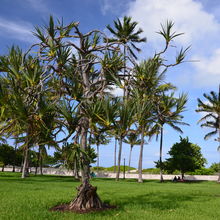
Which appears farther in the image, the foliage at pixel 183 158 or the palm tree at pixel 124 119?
A: the foliage at pixel 183 158

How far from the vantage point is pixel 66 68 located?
23.1ft

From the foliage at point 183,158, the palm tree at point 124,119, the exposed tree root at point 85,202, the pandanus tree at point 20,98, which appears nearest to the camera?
the palm tree at point 124,119

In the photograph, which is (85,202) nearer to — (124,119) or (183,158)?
(124,119)

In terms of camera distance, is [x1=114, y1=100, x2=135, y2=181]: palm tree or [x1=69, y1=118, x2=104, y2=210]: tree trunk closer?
[x1=114, y1=100, x2=135, y2=181]: palm tree

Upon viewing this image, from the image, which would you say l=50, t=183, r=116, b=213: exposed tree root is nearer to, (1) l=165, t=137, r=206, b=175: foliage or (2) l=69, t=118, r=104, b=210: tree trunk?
(2) l=69, t=118, r=104, b=210: tree trunk

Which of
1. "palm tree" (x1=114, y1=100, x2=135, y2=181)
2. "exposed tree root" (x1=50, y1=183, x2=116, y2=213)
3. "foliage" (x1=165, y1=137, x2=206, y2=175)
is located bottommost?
"exposed tree root" (x1=50, y1=183, x2=116, y2=213)

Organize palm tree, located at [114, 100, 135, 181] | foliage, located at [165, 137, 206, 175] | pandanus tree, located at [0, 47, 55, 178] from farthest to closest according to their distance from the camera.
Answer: foliage, located at [165, 137, 206, 175]
pandanus tree, located at [0, 47, 55, 178]
palm tree, located at [114, 100, 135, 181]

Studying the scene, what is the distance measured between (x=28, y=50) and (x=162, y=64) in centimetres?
376

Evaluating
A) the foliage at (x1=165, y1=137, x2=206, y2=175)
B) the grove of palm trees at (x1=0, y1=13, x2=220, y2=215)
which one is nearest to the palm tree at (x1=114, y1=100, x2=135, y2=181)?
the grove of palm trees at (x1=0, y1=13, x2=220, y2=215)

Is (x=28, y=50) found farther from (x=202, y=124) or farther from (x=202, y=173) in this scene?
(x=202, y=173)

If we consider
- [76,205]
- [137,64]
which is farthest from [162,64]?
[76,205]

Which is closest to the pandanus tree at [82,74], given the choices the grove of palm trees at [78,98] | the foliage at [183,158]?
the grove of palm trees at [78,98]

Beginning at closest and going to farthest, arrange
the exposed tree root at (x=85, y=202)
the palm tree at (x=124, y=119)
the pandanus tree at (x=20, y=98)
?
the palm tree at (x=124, y=119) < the pandanus tree at (x=20, y=98) < the exposed tree root at (x=85, y=202)

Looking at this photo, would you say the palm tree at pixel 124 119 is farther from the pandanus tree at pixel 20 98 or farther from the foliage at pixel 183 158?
the foliage at pixel 183 158
